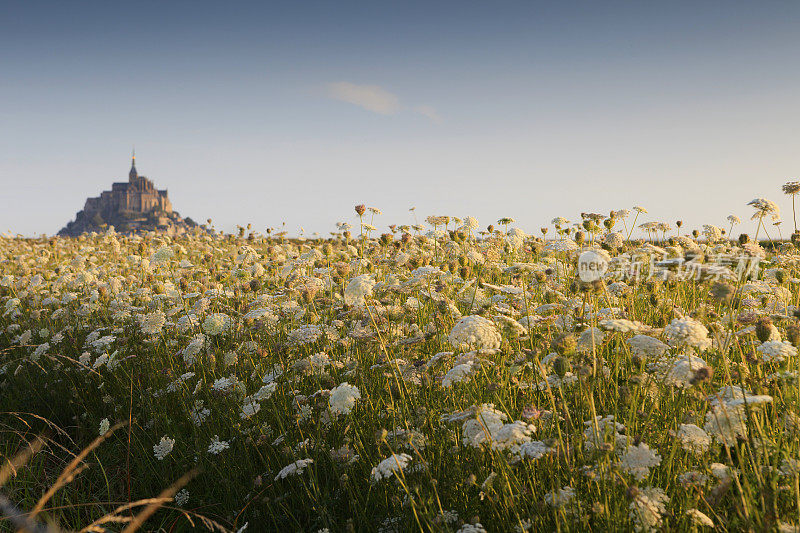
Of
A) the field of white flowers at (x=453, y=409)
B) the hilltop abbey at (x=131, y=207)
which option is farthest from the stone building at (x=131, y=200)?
the field of white flowers at (x=453, y=409)

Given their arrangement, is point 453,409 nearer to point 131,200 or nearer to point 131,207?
point 131,207

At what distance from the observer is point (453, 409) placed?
2.79m

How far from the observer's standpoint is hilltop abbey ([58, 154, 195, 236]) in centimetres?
16888

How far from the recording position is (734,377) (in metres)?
3.18

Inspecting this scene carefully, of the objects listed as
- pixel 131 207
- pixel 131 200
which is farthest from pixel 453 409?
pixel 131 200

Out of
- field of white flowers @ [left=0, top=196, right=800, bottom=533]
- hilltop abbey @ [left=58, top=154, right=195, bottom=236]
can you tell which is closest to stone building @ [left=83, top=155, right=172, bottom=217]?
hilltop abbey @ [left=58, top=154, right=195, bottom=236]

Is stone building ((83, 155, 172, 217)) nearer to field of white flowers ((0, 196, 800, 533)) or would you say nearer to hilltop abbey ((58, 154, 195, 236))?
hilltop abbey ((58, 154, 195, 236))

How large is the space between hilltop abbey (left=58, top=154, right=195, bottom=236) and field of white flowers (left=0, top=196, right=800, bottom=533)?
594ft

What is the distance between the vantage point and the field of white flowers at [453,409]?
207 centimetres

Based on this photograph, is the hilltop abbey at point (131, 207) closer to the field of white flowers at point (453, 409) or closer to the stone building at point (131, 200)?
the stone building at point (131, 200)

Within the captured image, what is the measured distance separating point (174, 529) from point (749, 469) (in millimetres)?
3644

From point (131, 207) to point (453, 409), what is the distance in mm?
207947

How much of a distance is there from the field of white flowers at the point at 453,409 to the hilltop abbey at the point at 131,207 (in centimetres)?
18096

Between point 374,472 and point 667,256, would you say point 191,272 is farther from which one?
point 667,256
